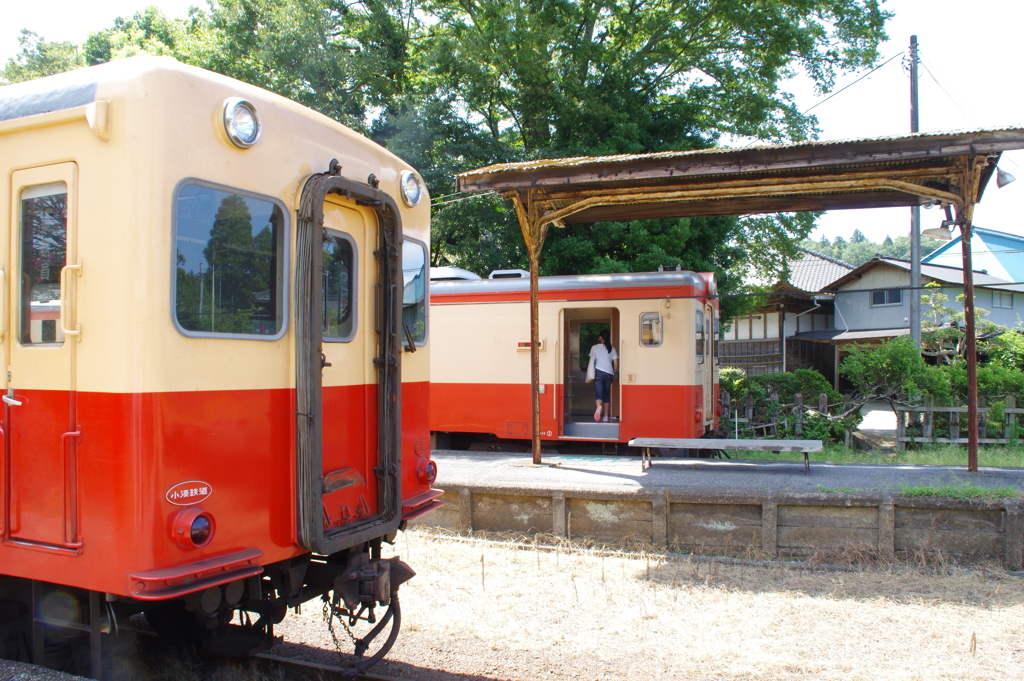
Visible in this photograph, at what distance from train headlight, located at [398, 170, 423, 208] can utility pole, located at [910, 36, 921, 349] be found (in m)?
13.5

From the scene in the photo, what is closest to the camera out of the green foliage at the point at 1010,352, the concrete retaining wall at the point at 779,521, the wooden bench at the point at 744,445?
the concrete retaining wall at the point at 779,521

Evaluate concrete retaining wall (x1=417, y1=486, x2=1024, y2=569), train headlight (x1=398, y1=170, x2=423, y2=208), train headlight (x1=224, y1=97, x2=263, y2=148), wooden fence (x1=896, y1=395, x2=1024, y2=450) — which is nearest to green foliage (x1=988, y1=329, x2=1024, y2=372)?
wooden fence (x1=896, y1=395, x2=1024, y2=450)

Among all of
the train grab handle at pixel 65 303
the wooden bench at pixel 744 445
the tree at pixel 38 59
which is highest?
the tree at pixel 38 59

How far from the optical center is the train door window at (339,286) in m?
4.12

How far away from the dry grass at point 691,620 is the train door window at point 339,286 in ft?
7.25

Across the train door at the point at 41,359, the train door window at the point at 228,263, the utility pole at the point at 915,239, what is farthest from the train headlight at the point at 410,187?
the utility pole at the point at 915,239

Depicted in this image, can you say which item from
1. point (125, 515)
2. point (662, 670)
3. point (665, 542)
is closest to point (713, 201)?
point (665, 542)

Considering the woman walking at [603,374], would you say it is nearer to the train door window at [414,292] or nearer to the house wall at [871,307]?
the train door window at [414,292]

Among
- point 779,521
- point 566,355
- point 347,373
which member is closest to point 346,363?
point 347,373

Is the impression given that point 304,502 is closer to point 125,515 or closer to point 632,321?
point 125,515

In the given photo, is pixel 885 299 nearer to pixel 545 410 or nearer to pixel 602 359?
pixel 602 359

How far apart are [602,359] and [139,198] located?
912 cm

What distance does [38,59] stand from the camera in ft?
106

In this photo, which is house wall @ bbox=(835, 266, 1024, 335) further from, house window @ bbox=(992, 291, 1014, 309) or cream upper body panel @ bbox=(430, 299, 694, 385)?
cream upper body panel @ bbox=(430, 299, 694, 385)
